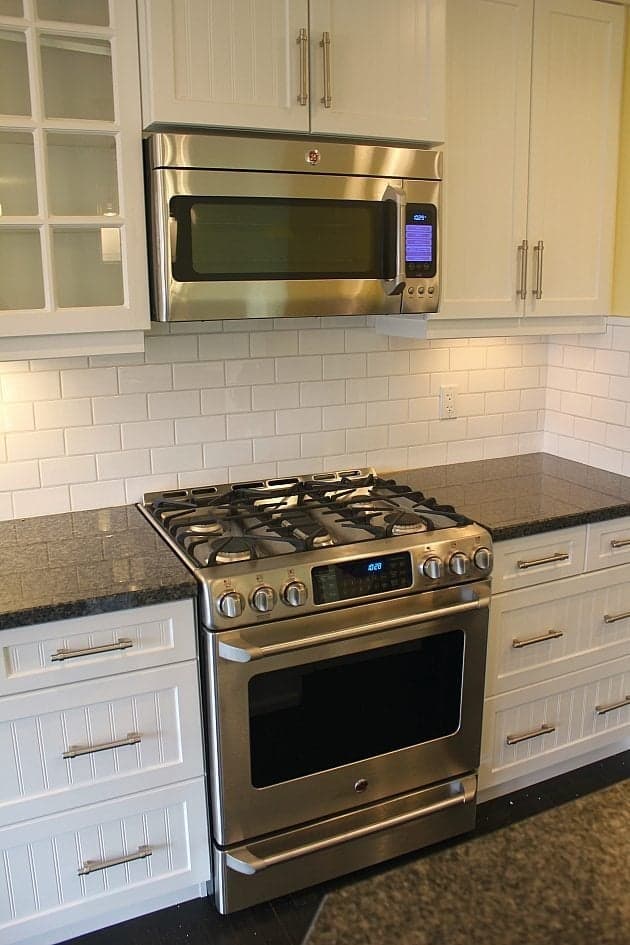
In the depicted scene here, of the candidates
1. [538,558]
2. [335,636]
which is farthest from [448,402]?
[335,636]

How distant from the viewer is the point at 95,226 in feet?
6.42

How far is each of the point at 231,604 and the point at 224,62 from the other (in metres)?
1.27

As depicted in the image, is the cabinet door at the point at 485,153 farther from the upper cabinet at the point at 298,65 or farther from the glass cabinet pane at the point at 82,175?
the glass cabinet pane at the point at 82,175

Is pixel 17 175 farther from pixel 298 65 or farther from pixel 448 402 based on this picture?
pixel 448 402

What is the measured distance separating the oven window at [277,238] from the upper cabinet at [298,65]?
183 mm

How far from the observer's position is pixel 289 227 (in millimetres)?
2092

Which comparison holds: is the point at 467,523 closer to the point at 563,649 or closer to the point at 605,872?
the point at 563,649

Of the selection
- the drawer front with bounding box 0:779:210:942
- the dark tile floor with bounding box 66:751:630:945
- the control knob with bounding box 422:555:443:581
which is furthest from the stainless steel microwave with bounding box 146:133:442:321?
the dark tile floor with bounding box 66:751:630:945

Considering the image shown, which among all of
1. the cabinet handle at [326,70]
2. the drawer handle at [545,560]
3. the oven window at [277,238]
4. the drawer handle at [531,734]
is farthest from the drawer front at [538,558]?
the cabinet handle at [326,70]

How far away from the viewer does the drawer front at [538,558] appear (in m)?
2.29

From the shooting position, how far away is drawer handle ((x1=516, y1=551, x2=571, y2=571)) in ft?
7.59

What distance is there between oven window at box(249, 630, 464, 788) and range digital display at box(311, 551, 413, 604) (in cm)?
17

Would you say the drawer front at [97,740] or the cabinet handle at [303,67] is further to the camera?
the cabinet handle at [303,67]

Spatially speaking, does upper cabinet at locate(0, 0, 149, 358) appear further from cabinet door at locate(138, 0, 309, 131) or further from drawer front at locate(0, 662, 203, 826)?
drawer front at locate(0, 662, 203, 826)
